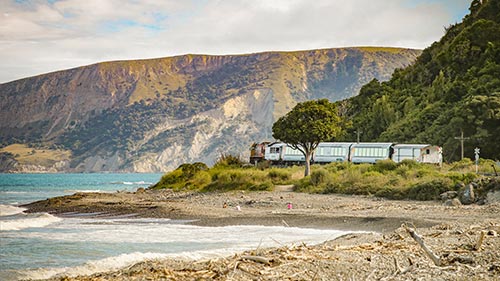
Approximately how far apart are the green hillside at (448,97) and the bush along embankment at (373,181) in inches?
398

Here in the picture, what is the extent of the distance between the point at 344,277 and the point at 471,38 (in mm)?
64545

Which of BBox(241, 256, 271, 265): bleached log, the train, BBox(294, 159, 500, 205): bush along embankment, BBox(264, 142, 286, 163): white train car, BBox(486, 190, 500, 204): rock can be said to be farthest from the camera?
BBox(264, 142, 286, 163): white train car

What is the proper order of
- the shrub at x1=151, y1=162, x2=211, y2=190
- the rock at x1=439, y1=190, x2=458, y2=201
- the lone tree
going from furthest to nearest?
1. the shrub at x1=151, y1=162, x2=211, y2=190
2. the lone tree
3. the rock at x1=439, y1=190, x2=458, y2=201

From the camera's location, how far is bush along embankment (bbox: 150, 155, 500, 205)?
2523 centimetres

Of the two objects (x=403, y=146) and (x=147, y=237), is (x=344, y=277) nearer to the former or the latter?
(x=147, y=237)

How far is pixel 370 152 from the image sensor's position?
52.4 m

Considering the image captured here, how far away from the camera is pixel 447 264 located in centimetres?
853

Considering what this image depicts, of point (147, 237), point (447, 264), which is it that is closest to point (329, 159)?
point (147, 237)

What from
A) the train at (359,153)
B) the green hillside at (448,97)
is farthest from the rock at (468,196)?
the green hillside at (448,97)

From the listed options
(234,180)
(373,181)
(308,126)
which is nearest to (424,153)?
(308,126)

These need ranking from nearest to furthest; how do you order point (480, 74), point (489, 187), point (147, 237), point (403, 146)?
point (147, 237), point (489, 187), point (403, 146), point (480, 74)

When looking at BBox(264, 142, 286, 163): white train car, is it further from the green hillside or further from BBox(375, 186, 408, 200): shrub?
BBox(375, 186, 408, 200): shrub

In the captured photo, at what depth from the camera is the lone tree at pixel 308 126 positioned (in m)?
41.3

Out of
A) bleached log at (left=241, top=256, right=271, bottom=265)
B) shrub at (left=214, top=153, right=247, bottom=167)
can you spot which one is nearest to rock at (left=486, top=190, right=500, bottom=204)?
bleached log at (left=241, top=256, right=271, bottom=265)
